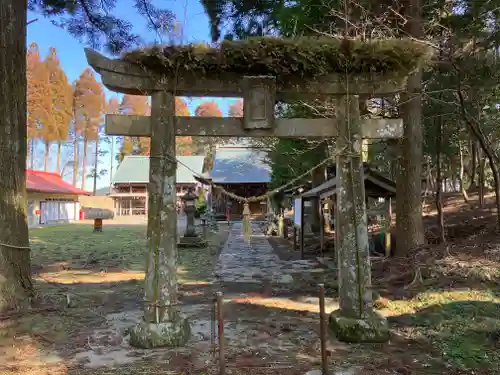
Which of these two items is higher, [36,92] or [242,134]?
[36,92]

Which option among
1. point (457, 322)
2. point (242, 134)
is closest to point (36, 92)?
point (242, 134)

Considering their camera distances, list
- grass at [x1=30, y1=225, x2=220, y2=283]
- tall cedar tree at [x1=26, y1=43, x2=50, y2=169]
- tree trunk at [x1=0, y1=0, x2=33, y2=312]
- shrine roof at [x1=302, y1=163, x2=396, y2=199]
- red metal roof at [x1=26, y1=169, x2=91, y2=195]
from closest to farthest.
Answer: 1. tree trunk at [x1=0, y1=0, x2=33, y2=312]
2. shrine roof at [x1=302, y1=163, x2=396, y2=199]
3. grass at [x1=30, y1=225, x2=220, y2=283]
4. red metal roof at [x1=26, y1=169, x2=91, y2=195]
5. tall cedar tree at [x1=26, y1=43, x2=50, y2=169]

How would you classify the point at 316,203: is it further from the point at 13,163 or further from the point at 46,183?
the point at 46,183

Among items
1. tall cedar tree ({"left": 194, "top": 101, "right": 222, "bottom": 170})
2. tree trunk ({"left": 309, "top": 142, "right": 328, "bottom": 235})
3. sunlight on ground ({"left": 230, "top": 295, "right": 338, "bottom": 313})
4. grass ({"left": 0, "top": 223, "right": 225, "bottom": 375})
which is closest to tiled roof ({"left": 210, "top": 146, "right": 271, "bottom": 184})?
tall cedar tree ({"left": 194, "top": 101, "right": 222, "bottom": 170})

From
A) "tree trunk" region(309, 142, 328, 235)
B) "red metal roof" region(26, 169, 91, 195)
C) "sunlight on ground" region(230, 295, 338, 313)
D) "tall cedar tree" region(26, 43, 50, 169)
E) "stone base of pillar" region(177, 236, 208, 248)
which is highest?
"tall cedar tree" region(26, 43, 50, 169)

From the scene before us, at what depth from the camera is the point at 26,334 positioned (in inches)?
204

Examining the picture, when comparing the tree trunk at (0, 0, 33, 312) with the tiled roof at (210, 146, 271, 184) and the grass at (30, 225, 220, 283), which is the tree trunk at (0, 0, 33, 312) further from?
the tiled roof at (210, 146, 271, 184)

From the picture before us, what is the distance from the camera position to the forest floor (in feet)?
13.8

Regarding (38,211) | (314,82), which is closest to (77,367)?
(314,82)

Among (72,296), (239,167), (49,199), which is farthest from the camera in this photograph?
(239,167)

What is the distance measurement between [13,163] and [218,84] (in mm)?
3517

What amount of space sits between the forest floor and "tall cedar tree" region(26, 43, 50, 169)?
27.3 meters

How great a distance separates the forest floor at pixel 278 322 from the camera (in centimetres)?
421

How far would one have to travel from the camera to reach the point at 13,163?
19.9 ft
